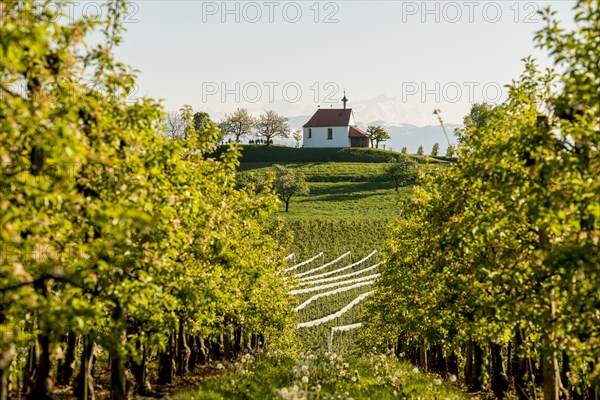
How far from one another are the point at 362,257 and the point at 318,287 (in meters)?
17.7

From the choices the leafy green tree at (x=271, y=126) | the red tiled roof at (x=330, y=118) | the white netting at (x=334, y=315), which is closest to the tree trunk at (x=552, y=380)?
the white netting at (x=334, y=315)

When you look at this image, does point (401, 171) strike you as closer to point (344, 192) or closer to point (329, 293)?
point (344, 192)

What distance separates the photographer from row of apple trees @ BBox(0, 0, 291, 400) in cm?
882

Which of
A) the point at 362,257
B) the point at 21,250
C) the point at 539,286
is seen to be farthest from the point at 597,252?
the point at 362,257

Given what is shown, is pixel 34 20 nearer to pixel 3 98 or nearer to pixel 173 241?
pixel 3 98

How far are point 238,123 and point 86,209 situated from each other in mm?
181681

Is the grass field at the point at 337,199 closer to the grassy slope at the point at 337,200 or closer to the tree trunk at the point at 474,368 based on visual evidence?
the grassy slope at the point at 337,200

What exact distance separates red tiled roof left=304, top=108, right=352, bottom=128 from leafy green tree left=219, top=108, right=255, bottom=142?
63.9 ft

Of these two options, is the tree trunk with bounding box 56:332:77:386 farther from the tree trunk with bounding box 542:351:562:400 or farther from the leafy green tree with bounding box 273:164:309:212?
the leafy green tree with bounding box 273:164:309:212

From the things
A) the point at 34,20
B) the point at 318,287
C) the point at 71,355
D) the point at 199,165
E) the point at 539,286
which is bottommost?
the point at 318,287

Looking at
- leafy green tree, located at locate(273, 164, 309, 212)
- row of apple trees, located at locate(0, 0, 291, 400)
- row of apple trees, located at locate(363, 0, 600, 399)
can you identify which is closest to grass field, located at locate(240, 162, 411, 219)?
leafy green tree, located at locate(273, 164, 309, 212)

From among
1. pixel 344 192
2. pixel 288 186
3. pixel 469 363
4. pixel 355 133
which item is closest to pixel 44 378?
pixel 469 363

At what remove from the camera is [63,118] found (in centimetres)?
919

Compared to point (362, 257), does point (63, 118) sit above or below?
above
